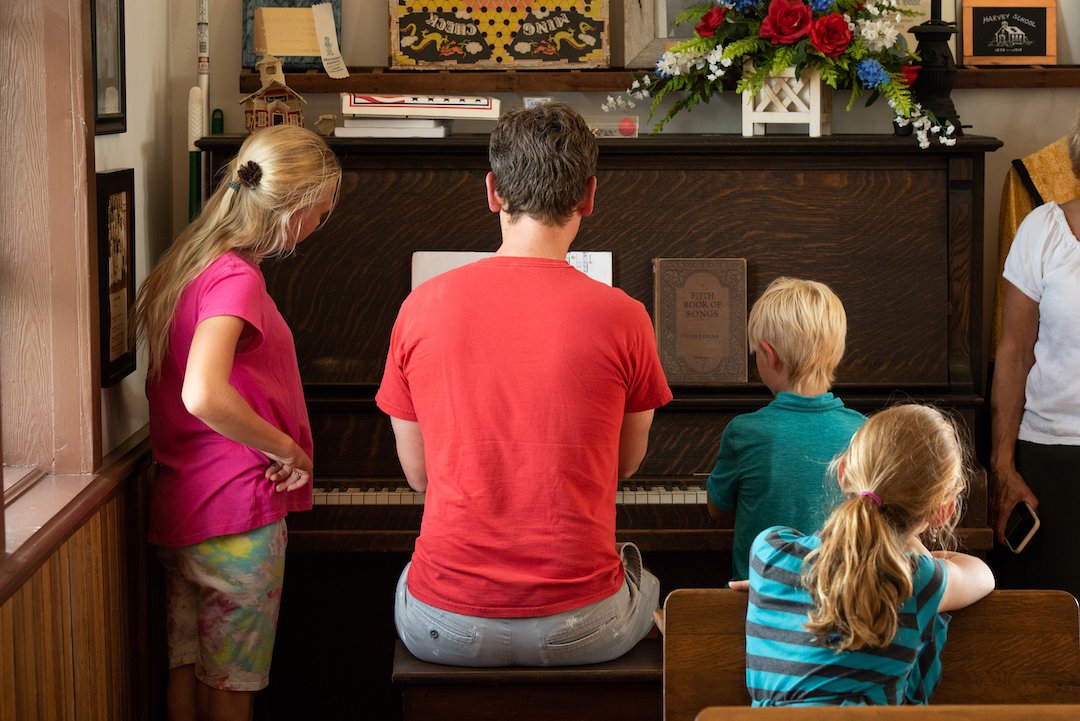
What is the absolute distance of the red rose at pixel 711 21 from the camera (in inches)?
109

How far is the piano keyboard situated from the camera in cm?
256

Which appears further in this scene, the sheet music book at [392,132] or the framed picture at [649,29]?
the framed picture at [649,29]

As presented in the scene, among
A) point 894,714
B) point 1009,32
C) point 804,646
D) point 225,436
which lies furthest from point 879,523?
point 1009,32

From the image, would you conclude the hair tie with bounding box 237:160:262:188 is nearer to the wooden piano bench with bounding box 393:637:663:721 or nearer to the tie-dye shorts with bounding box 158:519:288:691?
the tie-dye shorts with bounding box 158:519:288:691

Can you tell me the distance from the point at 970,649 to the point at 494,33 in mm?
1910

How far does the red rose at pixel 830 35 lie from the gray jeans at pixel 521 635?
1.40m

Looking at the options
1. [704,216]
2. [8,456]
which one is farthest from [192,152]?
[704,216]

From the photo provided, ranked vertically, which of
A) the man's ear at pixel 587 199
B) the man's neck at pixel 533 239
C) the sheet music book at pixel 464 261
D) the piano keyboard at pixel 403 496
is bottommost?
the piano keyboard at pixel 403 496

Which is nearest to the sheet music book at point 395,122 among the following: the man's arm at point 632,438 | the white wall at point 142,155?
the white wall at point 142,155

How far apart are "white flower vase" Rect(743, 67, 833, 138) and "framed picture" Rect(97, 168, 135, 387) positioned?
4.53ft

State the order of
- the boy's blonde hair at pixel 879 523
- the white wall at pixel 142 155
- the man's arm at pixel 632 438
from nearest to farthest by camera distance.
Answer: the boy's blonde hair at pixel 879 523 → the man's arm at pixel 632 438 → the white wall at pixel 142 155

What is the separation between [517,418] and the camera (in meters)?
1.74

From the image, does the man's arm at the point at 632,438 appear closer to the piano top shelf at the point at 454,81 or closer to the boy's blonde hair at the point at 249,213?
the boy's blonde hair at the point at 249,213

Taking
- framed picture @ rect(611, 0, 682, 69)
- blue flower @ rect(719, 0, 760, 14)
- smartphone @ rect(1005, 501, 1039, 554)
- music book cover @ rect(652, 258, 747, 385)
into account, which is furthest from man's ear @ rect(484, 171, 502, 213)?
smartphone @ rect(1005, 501, 1039, 554)
